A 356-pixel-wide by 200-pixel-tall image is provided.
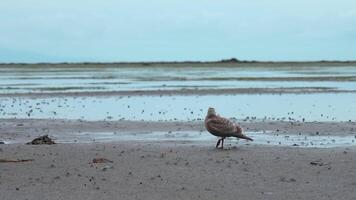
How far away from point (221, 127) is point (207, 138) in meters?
2.21

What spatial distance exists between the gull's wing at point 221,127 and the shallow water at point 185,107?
6.84m

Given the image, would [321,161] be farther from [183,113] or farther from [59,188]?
[183,113]

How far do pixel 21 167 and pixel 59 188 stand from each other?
1.98 metres

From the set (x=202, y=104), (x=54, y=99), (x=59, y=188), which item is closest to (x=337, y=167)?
(x=59, y=188)

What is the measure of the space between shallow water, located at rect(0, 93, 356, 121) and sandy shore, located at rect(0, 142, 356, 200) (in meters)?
7.70

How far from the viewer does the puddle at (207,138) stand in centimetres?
1523

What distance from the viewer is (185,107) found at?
26062 mm

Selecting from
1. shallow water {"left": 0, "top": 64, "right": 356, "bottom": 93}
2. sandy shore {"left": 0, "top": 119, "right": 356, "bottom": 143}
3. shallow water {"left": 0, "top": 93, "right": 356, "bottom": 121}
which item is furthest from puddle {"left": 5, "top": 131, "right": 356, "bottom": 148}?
shallow water {"left": 0, "top": 64, "right": 356, "bottom": 93}

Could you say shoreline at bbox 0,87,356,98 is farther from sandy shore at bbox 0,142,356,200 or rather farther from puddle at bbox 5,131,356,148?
sandy shore at bbox 0,142,356,200

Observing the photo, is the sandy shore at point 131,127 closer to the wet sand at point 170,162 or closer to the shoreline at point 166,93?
the wet sand at point 170,162

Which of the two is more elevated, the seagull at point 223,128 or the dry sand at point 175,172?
the seagull at point 223,128

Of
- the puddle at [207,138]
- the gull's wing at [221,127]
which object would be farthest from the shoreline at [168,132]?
the gull's wing at [221,127]

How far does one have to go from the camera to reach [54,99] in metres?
31.0

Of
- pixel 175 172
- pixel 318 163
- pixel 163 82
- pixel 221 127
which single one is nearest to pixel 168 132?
pixel 221 127
